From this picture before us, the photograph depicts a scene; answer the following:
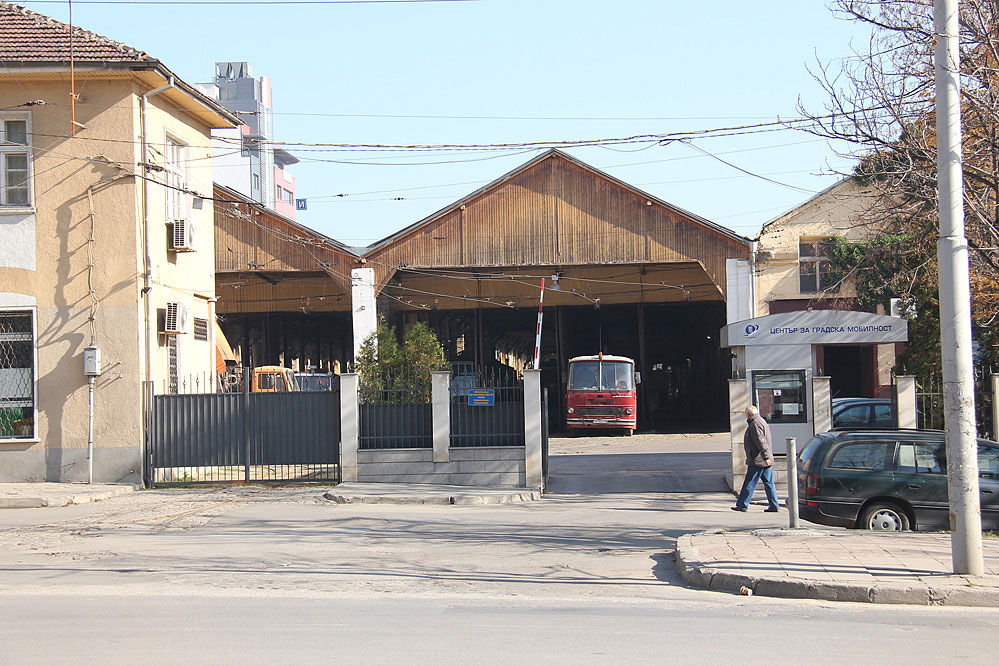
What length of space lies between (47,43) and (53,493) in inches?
354

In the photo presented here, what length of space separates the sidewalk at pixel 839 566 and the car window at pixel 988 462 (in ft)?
4.71

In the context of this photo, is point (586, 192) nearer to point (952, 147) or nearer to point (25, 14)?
point (25, 14)

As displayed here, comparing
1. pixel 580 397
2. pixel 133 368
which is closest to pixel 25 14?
pixel 133 368

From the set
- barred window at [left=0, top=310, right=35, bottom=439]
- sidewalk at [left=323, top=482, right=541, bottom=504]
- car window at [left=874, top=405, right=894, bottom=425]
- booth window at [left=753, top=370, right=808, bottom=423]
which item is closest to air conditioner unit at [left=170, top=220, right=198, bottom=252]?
barred window at [left=0, top=310, right=35, bottom=439]

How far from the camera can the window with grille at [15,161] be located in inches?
751

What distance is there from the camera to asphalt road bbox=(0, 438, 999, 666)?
699cm

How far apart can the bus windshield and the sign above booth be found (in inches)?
681

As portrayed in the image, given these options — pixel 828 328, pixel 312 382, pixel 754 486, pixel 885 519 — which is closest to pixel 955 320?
pixel 885 519

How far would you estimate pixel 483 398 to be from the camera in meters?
18.9

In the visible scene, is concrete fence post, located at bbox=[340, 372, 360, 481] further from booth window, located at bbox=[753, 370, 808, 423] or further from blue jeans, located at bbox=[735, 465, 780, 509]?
booth window, located at bbox=[753, 370, 808, 423]

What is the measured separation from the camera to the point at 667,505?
56.1 feet

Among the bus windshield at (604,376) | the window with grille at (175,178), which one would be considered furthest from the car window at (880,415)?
the window with grille at (175,178)

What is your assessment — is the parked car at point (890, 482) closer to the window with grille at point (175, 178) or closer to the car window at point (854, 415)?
the car window at point (854, 415)

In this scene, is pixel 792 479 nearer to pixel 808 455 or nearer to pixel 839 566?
pixel 808 455
